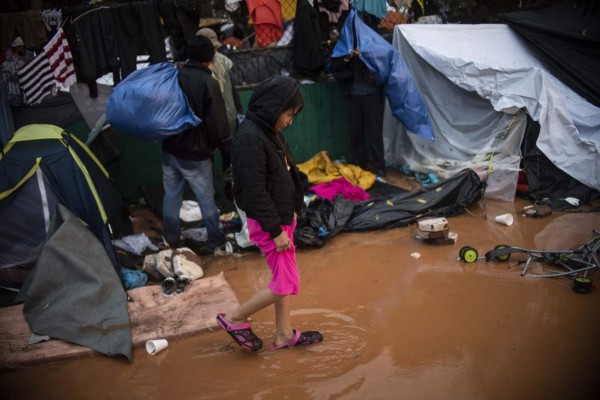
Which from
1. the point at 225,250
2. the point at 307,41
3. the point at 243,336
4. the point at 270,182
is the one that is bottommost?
the point at 225,250

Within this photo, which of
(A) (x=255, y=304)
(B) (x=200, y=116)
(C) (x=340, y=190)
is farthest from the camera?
→ (C) (x=340, y=190)

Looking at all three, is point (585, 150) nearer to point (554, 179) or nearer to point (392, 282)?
point (554, 179)

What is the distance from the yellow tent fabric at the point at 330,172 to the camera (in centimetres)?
672

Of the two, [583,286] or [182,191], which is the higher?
[182,191]

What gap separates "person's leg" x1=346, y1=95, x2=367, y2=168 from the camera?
7.04m

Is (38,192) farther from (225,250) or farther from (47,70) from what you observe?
(225,250)

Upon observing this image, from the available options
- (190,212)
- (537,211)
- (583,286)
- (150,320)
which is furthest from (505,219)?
(150,320)

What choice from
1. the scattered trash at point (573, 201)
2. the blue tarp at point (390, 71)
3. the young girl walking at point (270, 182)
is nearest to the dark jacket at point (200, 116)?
the young girl walking at point (270, 182)

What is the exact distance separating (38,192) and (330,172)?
3680mm

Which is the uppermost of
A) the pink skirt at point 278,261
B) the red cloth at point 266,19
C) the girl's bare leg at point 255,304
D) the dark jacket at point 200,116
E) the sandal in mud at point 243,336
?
the red cloth at point 266,19

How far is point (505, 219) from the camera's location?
5410 millimetres

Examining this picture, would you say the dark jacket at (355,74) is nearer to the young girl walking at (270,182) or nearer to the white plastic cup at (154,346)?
the young girl walking at (270,182)

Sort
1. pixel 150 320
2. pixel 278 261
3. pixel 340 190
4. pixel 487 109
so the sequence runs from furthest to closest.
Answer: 1. pixel 487 109
2. pixel 340 190
3. pixel 150 320
4. pixel 278 261

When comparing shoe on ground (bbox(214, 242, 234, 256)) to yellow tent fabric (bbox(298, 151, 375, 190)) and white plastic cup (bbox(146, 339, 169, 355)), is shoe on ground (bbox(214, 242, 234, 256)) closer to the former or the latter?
white plastic cup (bbox(146, 339, 169, 355))
